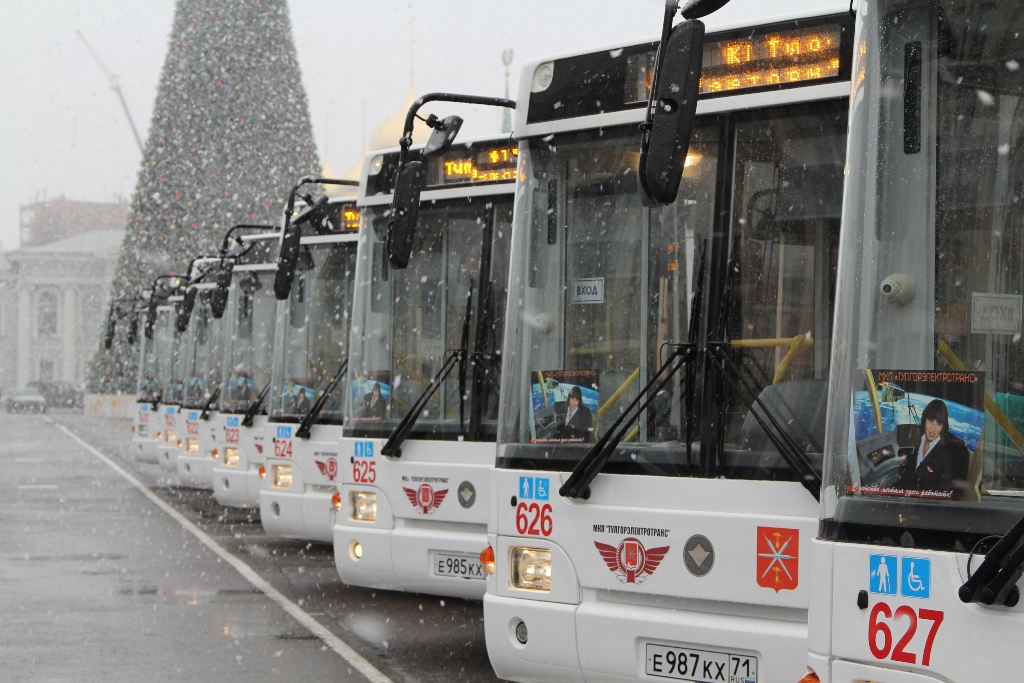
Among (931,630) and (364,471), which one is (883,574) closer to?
(931,630)

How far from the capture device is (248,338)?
16.2m

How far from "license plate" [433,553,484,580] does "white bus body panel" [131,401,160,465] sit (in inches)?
612

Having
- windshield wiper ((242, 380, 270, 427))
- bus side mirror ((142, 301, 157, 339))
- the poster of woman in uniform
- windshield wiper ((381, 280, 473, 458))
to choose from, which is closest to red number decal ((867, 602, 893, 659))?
windshield wiper ((381, 280, 473, 458))

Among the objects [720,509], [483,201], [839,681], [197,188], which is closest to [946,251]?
[839,681]

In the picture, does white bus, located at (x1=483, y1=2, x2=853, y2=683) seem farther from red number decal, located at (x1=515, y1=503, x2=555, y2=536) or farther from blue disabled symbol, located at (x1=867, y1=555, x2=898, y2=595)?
blue disabled symbol, located at (x1=867, y1=555, x2=898, y2=595)

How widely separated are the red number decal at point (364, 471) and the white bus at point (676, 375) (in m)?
3.00

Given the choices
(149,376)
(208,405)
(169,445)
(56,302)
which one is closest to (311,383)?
(208,405)

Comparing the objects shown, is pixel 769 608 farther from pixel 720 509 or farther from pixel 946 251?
pixel 946 251

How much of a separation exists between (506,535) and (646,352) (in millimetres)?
1009

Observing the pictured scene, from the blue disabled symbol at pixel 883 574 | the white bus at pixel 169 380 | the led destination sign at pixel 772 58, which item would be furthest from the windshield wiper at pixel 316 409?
the white bus at pixel 169 380

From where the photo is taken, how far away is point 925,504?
378 centimetres

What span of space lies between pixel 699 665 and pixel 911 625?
6.11 ft

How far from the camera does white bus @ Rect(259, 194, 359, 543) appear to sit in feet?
39.9

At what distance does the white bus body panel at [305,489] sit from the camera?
1206 cm
